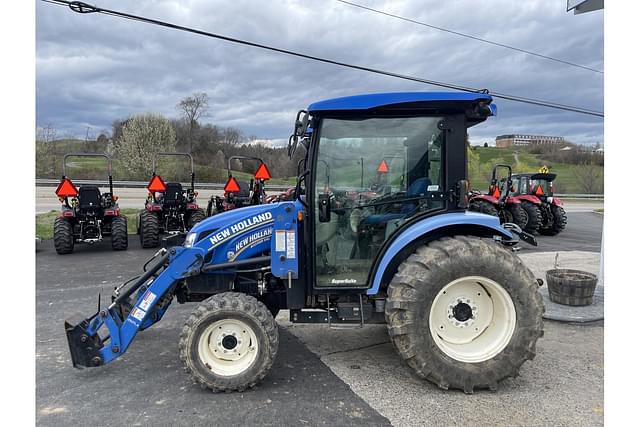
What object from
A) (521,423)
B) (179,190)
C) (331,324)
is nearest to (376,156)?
(331,324)

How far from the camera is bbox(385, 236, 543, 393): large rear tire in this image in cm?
319

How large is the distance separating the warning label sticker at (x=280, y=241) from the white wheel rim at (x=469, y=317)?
134cm

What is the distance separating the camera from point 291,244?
348 cm

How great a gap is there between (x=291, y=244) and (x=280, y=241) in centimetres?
10

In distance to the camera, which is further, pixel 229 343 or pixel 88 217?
pixel 88 217

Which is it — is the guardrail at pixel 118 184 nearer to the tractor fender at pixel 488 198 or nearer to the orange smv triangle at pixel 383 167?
the tractor fender at pixel 488 198

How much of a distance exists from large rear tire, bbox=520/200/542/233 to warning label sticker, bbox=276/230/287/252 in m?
11.3

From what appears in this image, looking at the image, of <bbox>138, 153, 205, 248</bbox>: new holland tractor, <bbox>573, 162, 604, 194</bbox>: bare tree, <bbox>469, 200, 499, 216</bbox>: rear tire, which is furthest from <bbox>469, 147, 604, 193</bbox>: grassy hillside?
<bbox>138, 153, 205, 248</bbox>: new holland tractor

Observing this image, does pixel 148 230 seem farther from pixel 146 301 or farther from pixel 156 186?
pixel 146 301

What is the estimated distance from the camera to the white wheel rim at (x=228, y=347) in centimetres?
328

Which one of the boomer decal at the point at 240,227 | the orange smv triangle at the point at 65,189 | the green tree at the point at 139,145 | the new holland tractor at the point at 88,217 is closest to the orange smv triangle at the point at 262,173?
the new holland tractor at the point at 88,217

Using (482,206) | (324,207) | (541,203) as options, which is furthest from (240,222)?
(541,203)

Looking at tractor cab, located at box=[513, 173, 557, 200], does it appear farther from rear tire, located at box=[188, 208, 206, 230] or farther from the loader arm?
the loader arm

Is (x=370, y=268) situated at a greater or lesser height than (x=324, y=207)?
lesser
